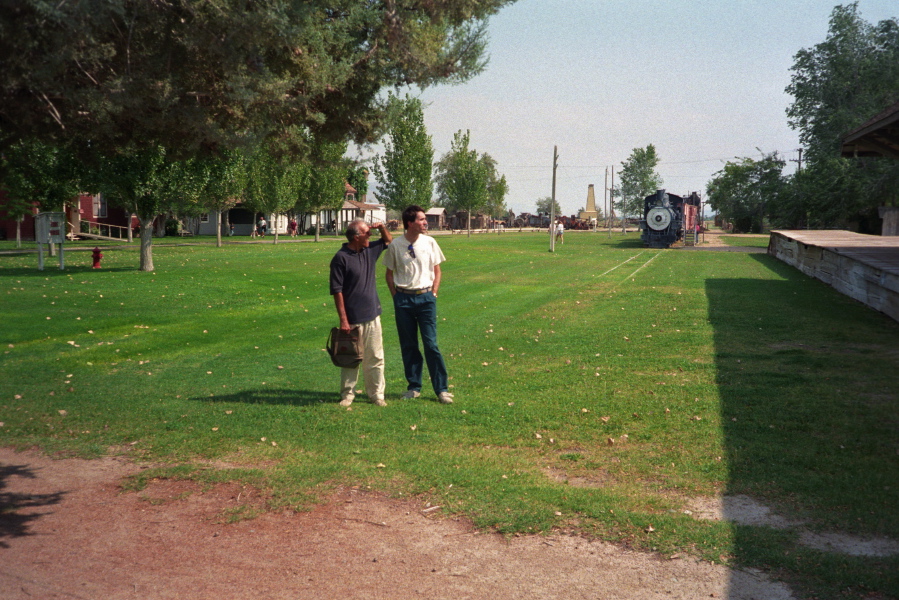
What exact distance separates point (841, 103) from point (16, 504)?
59567mm

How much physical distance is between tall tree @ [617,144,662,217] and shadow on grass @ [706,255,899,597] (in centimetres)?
10617

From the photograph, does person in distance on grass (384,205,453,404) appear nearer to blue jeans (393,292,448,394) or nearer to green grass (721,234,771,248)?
blue jeans (393,292,448,394)

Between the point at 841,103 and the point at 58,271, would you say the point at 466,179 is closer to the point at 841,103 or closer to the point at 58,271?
the point at 841,103

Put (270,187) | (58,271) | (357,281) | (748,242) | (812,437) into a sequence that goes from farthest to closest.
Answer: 1. (748,242)
2. (270,187)
3. (58,271)
4. (357,281)
5. (812,437)

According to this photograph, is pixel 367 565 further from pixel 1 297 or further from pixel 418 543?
pixel 1 297

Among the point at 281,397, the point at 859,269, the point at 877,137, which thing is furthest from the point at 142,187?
the point at 877,137

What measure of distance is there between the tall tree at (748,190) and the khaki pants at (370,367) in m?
60.6

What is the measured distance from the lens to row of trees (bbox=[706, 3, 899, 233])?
167ft

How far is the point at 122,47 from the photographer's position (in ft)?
18.7

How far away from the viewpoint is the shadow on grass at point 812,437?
4707mm

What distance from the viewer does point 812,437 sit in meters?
7.16

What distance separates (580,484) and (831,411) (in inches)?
134

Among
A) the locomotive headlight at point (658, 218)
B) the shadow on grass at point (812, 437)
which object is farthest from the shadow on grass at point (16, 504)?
the locomotive headlight at point (658, 218)

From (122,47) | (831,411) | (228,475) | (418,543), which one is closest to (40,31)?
(122,47)
